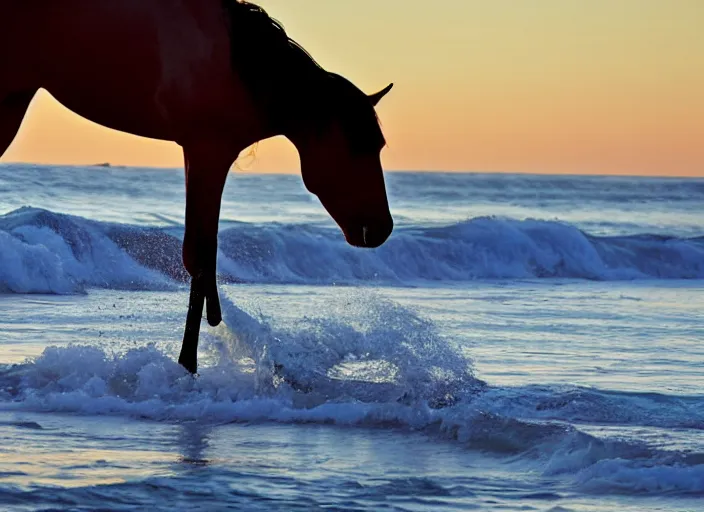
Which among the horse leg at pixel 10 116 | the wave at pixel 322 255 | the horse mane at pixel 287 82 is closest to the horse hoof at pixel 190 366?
the horse mane at pixel 287 82

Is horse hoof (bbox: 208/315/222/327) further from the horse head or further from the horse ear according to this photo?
the horse ear

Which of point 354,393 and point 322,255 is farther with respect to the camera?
point 322,255

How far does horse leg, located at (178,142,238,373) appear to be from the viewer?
609cm

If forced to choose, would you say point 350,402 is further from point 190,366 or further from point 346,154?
point 346,154

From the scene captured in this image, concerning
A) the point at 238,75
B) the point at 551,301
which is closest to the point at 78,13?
the point at 238,75

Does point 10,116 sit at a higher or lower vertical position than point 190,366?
higher

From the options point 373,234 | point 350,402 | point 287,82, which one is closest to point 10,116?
point 287,82

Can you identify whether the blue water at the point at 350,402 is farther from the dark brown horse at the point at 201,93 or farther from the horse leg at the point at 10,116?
the horse leg at the point at 10,116

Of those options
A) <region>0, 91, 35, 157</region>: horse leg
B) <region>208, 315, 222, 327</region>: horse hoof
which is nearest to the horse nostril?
<region>208, 315, 222, 327</region>: horse hoof

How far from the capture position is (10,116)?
19.3ft

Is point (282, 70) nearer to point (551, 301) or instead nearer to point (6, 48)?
point (6, 48)

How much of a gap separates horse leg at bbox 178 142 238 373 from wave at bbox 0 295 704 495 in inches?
10.6

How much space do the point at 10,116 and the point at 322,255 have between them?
1221 cm

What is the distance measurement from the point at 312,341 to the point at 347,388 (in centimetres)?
64
